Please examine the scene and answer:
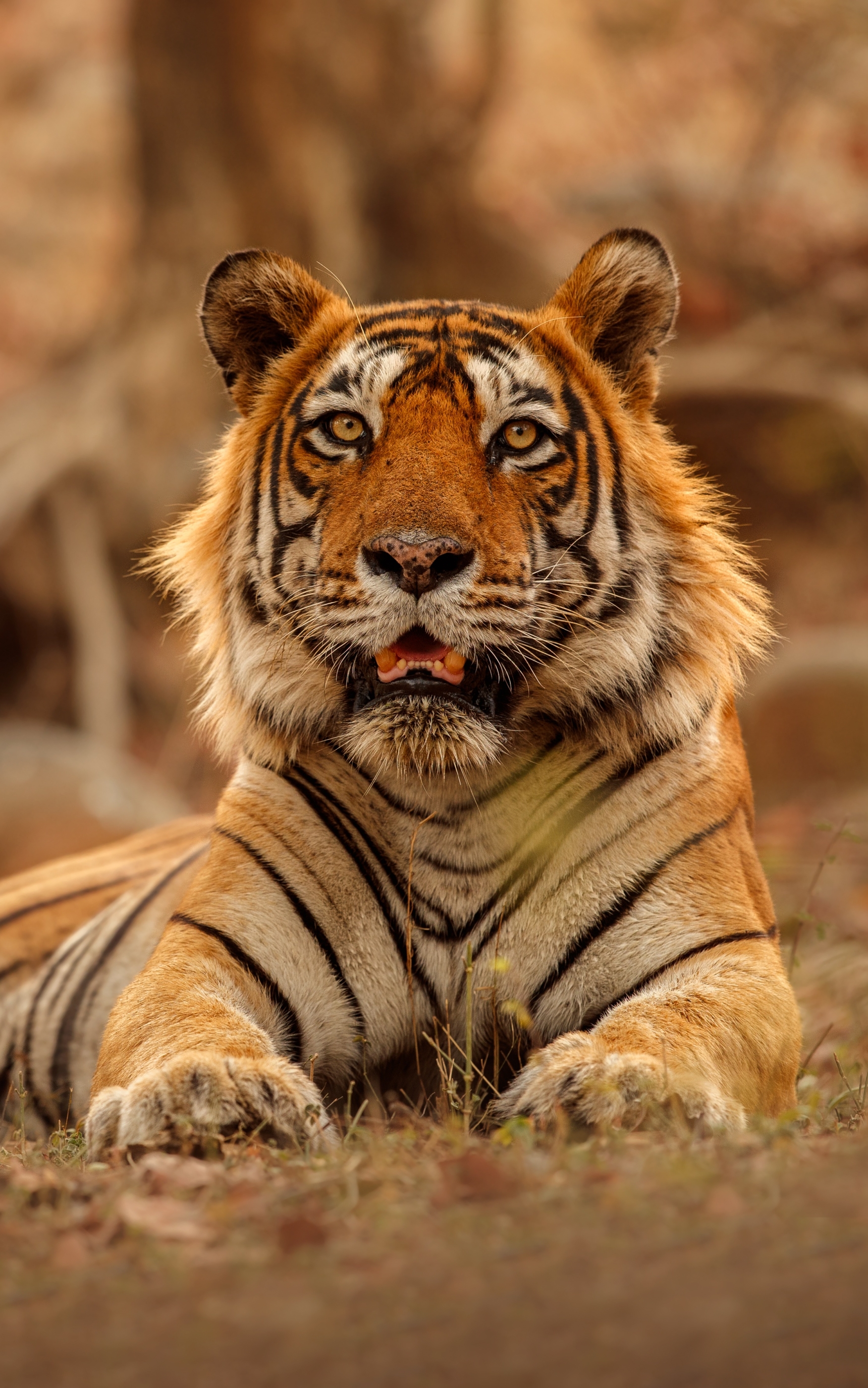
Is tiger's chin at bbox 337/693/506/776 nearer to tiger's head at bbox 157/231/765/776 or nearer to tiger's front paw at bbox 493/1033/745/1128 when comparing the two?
tiger's head at bbox 157/231/765/776

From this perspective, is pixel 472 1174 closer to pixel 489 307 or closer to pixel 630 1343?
pixel 630 1343

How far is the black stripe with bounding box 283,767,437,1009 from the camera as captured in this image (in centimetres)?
312

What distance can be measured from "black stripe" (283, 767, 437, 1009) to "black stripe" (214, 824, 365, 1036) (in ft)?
0.42

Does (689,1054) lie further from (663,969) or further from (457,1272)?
(457,1272)

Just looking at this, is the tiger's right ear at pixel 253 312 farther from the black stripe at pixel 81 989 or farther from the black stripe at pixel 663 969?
the black stripe at pixel 663 969

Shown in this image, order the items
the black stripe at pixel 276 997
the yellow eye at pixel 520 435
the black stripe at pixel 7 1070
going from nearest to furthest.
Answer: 1. the black stripe at pixel 276 997
2. the yellow eye at pixel 520 435
3. the black stripe at pixel 7 1070

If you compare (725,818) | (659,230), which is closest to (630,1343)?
(725,818)

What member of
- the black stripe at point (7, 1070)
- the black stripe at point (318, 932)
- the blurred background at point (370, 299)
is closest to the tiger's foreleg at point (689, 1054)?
the black stripe at point (318, 932)

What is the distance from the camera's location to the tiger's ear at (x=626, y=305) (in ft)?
11.2

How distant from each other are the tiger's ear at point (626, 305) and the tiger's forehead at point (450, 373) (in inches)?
6.0

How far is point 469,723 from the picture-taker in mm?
2967

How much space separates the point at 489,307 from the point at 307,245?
6833 mm

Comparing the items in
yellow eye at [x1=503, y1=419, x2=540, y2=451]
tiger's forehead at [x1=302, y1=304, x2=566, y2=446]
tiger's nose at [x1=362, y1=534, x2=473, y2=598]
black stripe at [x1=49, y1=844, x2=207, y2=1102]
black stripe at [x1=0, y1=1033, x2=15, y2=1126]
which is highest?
tiger's forehead at [x1=302, y1=304, x2=566, y2=446]

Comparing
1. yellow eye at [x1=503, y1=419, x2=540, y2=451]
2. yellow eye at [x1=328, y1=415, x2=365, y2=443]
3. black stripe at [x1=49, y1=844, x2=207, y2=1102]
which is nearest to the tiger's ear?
yellow eye at [x1=503, y1=419, x2=540, y2=451]
